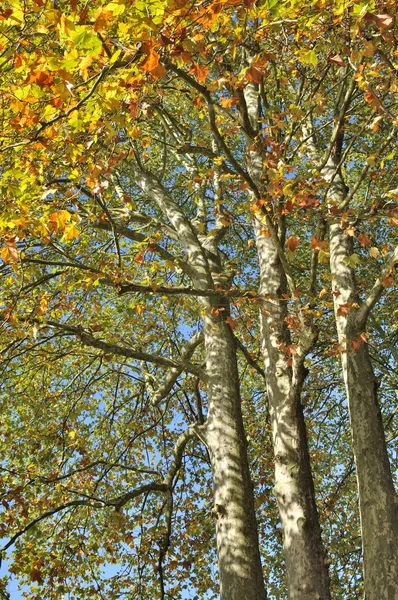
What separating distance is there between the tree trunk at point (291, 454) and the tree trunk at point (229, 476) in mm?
652

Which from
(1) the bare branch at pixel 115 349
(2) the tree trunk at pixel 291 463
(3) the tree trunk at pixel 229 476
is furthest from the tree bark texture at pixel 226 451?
(2) the tree trunk at pixel 291 463

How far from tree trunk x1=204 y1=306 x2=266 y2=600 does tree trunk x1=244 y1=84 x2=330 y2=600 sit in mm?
652

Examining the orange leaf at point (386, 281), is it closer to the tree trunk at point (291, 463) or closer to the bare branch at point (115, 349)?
the tree trunk at point (291, 463)

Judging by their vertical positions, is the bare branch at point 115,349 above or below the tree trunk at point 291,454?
above

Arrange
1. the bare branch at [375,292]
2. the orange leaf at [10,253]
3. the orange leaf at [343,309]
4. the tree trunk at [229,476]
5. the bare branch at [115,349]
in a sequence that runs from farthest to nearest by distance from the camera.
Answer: the orange leaf at [343,309], the bare branch at [115,349], the tree trunk at [229,476], the bare branch at [375,292], the orange leaf at [10,253]

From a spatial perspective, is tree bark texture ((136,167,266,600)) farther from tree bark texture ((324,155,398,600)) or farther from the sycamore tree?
tree bark texture ((324,155,398,600))

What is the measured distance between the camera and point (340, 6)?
433cm

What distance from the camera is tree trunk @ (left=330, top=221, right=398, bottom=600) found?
15.3ft

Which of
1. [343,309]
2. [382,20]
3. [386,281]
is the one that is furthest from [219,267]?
[382,20]

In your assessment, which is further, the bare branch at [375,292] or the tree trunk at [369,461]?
the bare branch at [375,292]

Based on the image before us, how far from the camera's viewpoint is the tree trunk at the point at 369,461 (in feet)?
15.3

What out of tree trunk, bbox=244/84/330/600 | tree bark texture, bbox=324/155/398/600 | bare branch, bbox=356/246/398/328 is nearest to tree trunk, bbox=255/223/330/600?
tree trunk, bbox=244/84/330/600

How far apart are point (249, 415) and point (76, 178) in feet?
25.7

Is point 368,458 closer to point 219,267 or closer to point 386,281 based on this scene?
point 386,281
